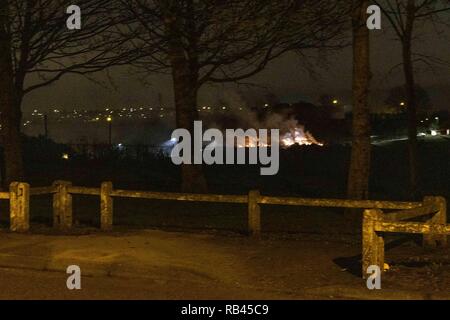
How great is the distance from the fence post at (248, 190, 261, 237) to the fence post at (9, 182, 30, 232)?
13.2 ft

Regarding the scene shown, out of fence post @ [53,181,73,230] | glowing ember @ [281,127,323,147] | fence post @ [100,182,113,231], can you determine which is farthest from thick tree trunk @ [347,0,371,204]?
glowing ember @ [281,127,323,147]

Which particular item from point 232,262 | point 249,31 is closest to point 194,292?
point 232,262

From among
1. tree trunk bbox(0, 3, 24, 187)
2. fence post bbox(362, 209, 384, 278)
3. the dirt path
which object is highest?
tree trunk bbox(0, 3, 24, 187)

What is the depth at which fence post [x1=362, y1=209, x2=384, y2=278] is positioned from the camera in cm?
936

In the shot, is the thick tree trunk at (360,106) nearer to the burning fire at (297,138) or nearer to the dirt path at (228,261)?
the dirt path at (228,261)

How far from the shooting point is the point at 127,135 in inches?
2894

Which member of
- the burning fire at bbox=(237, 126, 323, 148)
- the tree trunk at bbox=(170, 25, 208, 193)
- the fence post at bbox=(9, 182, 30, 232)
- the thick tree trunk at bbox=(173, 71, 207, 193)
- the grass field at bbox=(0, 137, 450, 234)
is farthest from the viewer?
the burning fire at bbox=(237, 126, 323, 148)

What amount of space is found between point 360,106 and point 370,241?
752 cm

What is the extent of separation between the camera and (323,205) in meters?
12.5

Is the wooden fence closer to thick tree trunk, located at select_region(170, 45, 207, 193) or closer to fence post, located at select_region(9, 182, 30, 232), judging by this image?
fence post, located at select_region(9, 182, 30, 232)

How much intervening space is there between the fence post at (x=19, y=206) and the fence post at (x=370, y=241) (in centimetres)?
675

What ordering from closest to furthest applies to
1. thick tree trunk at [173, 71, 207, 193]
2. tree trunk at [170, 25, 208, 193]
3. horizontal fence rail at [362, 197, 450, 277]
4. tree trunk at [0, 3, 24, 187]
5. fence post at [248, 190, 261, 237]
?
horizontal fence rail at [362, 197, 450, 277]
fence post at [248, 190, 261, 237]
tree trunk at [0, 3, 24, 187]
tree trunk at [170, 25, 208, 193]
thick tree trunk at [173, 71, 207, 193]
